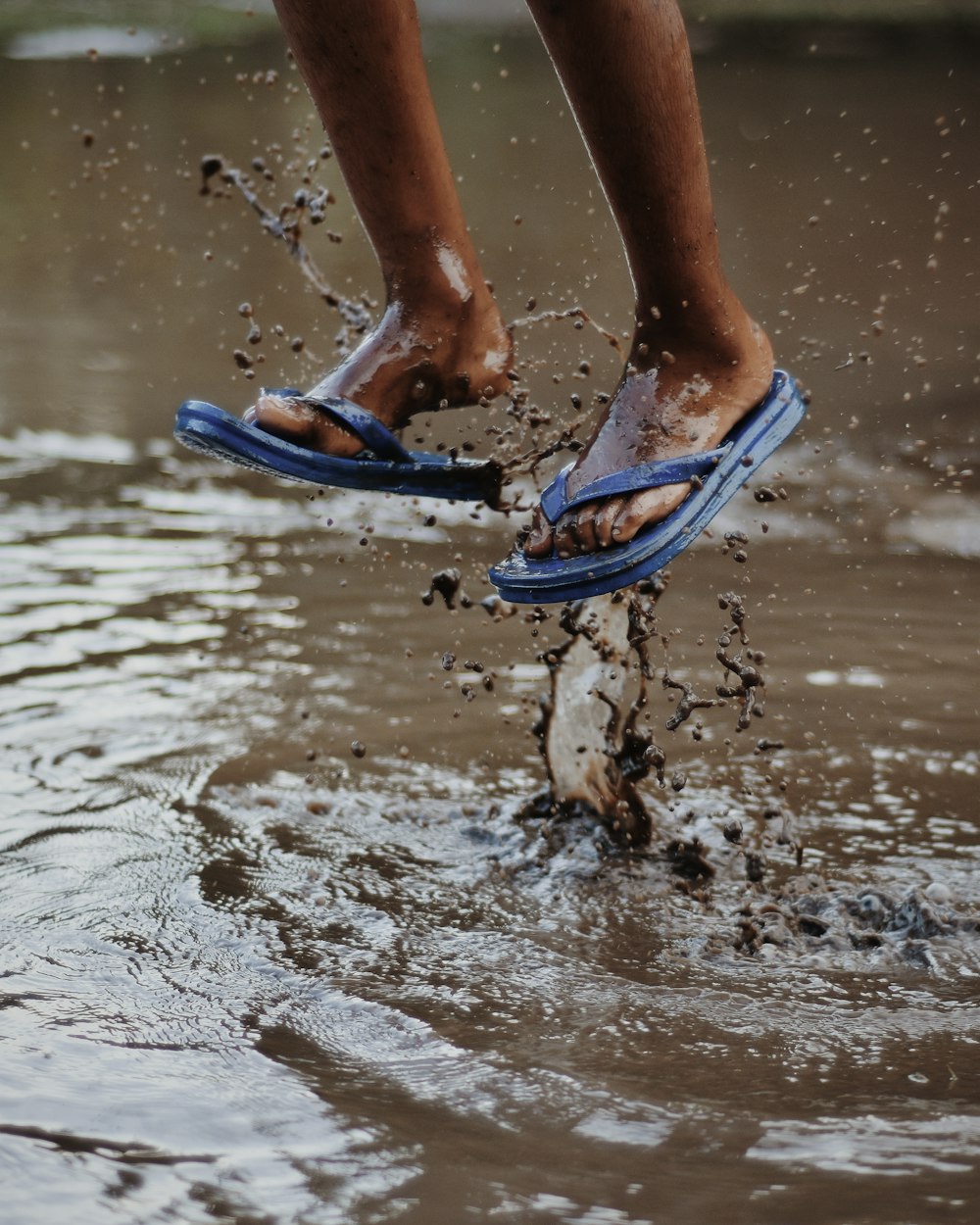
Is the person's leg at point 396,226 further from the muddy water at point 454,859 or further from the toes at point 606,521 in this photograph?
the muddy water at point 454,859

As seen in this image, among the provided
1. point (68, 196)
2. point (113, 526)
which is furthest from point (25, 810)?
point (68, 196)

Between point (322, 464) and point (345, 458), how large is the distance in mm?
43

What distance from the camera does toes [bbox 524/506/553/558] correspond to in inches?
68.1

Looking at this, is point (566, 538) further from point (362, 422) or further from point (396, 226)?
point (396, 226)

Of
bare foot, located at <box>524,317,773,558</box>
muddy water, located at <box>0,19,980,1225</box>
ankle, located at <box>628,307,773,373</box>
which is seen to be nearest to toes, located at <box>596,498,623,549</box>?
bare foot, located at <box>524,317,773,558</box>

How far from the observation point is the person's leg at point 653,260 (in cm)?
162

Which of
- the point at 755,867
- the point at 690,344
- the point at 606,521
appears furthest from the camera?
the point at 755,867

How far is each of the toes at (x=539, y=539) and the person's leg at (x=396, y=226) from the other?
0.25 meters

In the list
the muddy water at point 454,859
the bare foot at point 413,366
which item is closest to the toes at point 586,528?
the bare foot at point 413,366

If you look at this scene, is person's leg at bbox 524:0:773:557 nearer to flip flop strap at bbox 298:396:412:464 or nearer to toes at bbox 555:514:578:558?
toes at bbox 555:514:578:558

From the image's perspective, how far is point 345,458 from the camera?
184cm

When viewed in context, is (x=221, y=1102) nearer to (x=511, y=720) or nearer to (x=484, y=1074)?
(x=484, y=1074)

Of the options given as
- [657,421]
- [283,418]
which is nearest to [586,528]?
[657,421]

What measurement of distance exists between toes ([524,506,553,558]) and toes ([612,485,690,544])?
0.09 m
